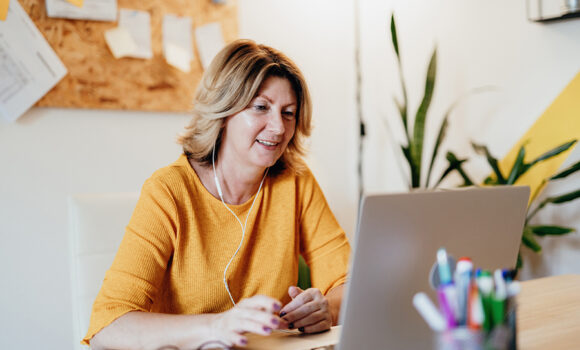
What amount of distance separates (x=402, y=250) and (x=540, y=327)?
463 millimetres

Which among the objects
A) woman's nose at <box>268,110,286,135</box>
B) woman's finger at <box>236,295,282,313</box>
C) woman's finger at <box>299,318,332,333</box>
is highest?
woman's nose at <box>268,110,286,135</box>

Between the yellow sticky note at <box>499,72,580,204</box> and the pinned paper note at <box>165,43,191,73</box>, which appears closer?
the yellow sticky note at <box>499,72,580,204</box>

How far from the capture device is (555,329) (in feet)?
3.32

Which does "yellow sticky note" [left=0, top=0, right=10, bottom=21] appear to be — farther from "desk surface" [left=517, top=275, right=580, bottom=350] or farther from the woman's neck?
"desk surface" [left=517, top=275, right=580, bottom=350]

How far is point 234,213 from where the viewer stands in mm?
A: 1410

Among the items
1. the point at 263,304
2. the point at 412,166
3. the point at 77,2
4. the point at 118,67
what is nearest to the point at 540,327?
the point at 263,304

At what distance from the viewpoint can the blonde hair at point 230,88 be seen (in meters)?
1.38

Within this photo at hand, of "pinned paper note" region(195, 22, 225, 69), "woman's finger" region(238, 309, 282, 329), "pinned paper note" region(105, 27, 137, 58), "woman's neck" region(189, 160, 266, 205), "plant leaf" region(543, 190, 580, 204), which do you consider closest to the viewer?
"woman's finger" region(238, 309, 282, 329)

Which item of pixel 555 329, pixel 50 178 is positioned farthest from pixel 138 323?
pixel 50 178

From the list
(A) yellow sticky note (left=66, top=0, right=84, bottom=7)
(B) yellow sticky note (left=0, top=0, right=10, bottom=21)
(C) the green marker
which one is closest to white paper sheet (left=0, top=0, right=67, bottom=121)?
(B) yellow sticky note (left=0, top=0, right=10, bottom=21)

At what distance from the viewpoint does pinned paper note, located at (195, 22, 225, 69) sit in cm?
244

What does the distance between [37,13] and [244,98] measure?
1.12m

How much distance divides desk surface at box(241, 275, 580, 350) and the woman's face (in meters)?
0.53

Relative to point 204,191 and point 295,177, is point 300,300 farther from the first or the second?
point 295,177
